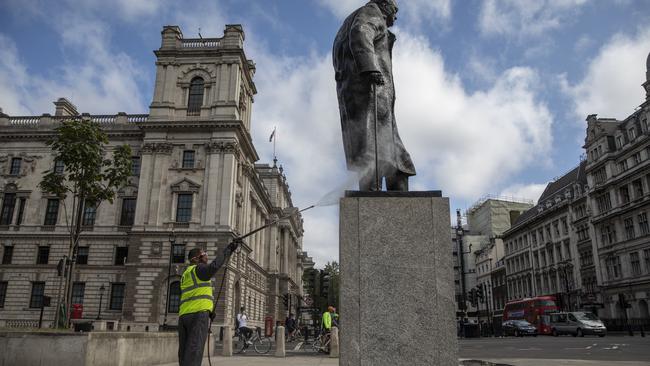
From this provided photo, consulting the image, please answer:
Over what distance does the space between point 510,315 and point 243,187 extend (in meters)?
29.4

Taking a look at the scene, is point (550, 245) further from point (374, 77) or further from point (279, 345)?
point (374, 77)

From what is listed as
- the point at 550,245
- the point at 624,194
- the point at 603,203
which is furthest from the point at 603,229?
the point at 550,245

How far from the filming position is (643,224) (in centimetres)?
4331

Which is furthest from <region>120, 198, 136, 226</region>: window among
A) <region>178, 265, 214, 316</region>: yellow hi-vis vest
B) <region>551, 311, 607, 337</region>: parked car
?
<region>178, 265, 214, 316</region>: yellow hi-vis vest

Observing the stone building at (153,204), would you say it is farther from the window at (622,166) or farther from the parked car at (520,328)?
the window at (622,166)

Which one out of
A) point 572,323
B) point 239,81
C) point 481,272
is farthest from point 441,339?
point 481,272

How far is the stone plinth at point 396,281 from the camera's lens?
14.3 feet

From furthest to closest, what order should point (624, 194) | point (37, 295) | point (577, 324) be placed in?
point (624, 194) < point (37, 295) < point (577, 324)

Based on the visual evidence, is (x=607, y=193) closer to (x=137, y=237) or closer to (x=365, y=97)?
(x=137, y=237)

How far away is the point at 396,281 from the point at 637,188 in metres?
48.7

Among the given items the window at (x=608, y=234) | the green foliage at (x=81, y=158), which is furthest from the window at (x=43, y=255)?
the window at (x=608, y=234)

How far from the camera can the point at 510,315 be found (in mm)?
47750

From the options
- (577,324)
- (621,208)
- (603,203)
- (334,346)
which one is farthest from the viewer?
(603,203)

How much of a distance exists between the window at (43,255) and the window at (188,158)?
1461 cm
